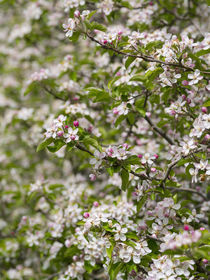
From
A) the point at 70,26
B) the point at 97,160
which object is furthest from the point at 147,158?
the point at 70,26

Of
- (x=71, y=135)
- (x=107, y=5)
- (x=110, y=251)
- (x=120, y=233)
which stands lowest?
(x=110, y=251)

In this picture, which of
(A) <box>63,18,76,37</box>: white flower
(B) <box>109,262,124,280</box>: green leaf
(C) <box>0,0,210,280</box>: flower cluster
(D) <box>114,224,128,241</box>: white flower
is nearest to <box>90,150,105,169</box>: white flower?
(C) <box>0,0,210,280</box>: flower cluster

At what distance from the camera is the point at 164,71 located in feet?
7.90

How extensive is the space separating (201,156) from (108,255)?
0.92m

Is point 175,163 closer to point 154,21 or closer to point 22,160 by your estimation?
point 154,21

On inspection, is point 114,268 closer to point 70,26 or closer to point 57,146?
point 57,146

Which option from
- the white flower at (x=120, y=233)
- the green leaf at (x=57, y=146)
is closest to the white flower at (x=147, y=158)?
the white flower at (x=120, y=233)

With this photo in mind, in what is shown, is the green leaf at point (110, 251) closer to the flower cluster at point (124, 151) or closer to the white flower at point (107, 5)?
the flower cluster at point (124, 151)

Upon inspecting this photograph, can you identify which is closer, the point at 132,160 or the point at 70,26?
the point at 132,160

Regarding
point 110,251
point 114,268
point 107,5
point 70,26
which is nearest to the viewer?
point 110,251

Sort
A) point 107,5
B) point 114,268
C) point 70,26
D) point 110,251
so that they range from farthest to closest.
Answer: point 107,5 < point 70,26 < point 114,268 < point 110,251

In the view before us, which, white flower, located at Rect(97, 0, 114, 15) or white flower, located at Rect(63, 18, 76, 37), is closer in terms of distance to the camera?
white flower, located at Rect(63, 18, 76, 37)

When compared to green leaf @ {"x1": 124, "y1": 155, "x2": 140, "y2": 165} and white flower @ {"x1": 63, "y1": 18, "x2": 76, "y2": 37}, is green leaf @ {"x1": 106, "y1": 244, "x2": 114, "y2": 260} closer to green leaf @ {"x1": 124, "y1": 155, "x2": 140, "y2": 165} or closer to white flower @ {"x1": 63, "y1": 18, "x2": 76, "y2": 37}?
green leaf @ {"x1": 124, "y1": 155, "x2": 140, "y2": 165}

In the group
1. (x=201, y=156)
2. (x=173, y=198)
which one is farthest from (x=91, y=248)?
(x=201, y=156)
